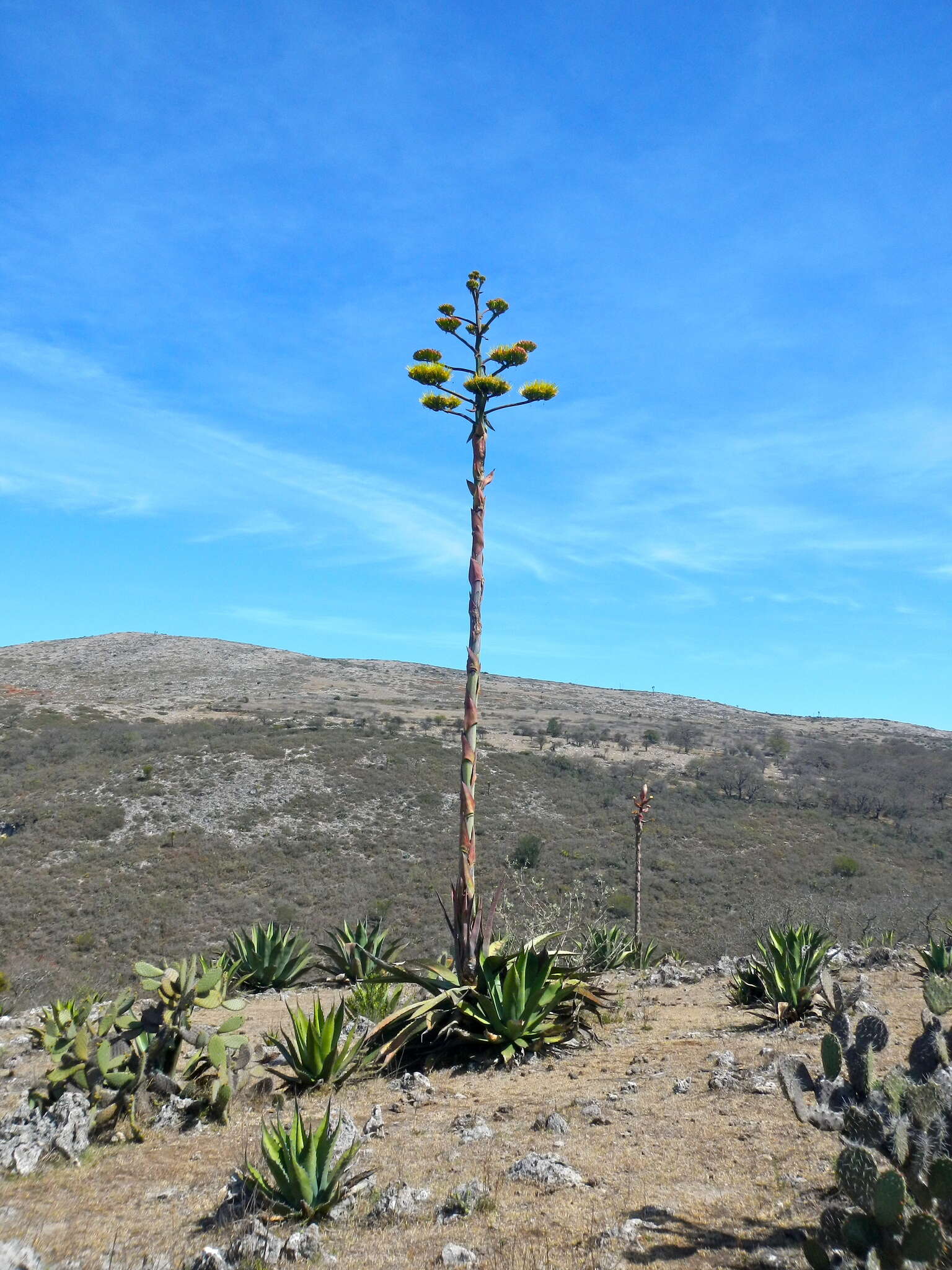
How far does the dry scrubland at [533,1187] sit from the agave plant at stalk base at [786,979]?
0.81m

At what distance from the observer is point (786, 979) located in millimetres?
7312

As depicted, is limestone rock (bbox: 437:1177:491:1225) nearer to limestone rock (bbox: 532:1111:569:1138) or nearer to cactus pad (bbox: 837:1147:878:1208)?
limestone rock (bbox: 532:1111:569:1138)

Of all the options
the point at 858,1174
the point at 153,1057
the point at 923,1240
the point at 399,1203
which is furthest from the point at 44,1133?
the point at 923,1240

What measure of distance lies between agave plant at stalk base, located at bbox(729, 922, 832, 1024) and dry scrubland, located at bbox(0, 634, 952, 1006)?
16.7 feet

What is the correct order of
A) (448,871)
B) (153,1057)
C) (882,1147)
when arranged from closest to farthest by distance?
(882,1147) → (153,1057) → (448,871)

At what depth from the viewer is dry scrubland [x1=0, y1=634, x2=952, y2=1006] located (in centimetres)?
1969

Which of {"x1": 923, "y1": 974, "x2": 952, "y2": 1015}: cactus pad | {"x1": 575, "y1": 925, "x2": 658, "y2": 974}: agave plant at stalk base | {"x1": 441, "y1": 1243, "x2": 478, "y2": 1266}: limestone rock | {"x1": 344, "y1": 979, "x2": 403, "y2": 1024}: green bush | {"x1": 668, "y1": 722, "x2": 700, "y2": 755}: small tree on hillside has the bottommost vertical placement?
{"x1": 575, "y1": 925, "x2": 658, "y2": 974}: agave plant at stalk base

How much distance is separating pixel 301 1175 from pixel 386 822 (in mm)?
25375

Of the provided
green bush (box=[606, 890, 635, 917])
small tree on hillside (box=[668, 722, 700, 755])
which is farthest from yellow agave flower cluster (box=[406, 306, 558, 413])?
small tree on hillside (box=[668, 722, 700, 755])

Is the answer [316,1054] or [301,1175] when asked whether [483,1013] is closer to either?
[316,1054]

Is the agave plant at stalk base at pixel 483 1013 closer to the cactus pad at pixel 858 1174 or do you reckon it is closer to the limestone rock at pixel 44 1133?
the limestone rock at pixel 44 1133

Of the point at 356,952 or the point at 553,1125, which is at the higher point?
the point at 553,1125

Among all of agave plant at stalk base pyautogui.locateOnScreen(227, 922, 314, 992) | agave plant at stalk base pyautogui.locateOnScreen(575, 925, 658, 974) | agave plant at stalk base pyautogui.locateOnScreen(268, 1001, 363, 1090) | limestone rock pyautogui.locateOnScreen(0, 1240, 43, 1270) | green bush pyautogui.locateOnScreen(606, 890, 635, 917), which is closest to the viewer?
limestone rock pyautogui.locateOnScreen(0, 1240, 43, 1270)

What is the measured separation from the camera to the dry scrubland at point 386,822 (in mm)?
19688
